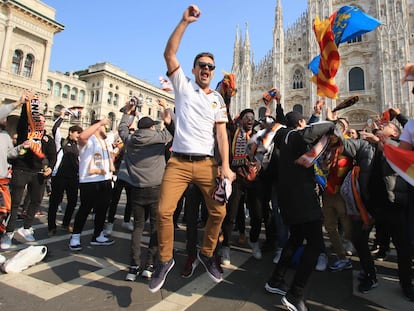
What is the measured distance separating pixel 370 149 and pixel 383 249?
200 cm

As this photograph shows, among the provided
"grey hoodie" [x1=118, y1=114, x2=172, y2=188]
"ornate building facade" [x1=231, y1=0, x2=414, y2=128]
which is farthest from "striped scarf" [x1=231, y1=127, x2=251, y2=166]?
"ornate building facade" [x1=231, y1=0, x2=414, y2=128]

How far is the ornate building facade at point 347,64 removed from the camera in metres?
Answer: 26.2

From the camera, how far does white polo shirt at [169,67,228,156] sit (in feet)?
8.23

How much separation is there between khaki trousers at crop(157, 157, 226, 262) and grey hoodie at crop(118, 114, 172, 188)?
2.86 ft

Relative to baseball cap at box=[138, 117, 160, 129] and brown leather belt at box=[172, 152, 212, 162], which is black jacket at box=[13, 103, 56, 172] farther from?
brown leather belt at box=[172, 152, 212, 162]

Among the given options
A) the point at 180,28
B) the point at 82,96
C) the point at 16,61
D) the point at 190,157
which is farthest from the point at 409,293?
the point at 82,96

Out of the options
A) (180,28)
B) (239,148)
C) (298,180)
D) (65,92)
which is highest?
(65,92)

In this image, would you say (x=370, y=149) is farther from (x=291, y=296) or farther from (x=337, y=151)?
(x=291, y=296)

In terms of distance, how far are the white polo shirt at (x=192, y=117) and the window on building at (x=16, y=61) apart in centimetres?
2907

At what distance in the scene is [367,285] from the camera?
2.79 meters

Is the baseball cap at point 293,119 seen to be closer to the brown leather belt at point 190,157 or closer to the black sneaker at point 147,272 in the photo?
the brown leather belt at point 190,157

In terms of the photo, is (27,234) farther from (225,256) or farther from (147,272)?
(225,256)

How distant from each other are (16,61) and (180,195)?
3006cm

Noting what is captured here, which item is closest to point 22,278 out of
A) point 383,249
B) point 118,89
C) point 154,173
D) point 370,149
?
point 154,173
